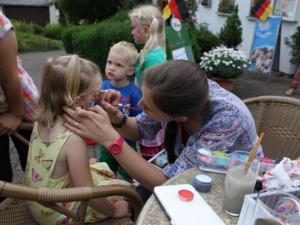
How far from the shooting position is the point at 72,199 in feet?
4.51

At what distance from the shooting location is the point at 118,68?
2.82m

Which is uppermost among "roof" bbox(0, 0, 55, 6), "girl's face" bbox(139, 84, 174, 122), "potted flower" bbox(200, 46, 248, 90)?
"girl's face" bbox(139, 84, 174, 122)

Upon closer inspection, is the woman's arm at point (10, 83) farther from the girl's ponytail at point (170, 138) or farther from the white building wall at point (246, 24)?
the white building wall at point (246, 24)

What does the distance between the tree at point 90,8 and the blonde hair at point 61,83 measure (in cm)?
1039

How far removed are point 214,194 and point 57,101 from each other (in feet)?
2.56

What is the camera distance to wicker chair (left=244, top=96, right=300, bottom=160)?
6.55 feet

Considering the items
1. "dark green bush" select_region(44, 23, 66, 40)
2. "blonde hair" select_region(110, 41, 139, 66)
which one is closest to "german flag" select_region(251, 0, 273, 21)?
"blonde hair" select_region(110, 41, 139, 66)

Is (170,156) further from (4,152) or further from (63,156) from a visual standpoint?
(4,152)

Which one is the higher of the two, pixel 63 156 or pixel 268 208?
pixel 268 208

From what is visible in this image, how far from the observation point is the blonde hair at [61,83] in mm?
1546

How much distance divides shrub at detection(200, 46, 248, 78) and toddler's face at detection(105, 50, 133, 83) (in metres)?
2.95

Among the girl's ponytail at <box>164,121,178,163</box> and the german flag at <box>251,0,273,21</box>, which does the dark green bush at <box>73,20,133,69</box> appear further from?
the girl's ponytail at <box>164,121,178,163</box>

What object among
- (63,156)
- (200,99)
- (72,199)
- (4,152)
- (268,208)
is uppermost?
(200,99)

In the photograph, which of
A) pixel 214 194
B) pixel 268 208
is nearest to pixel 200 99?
pixel 214 194
